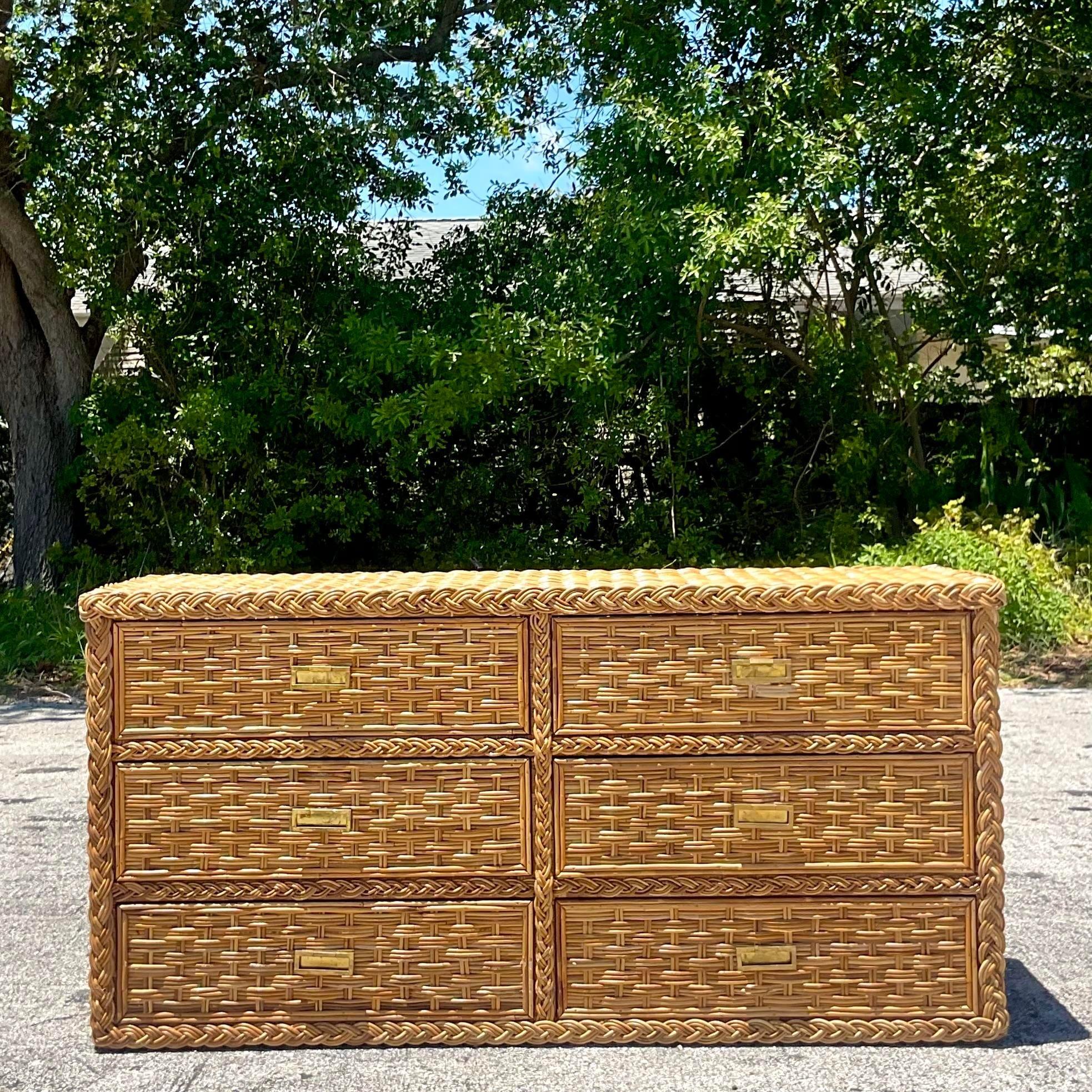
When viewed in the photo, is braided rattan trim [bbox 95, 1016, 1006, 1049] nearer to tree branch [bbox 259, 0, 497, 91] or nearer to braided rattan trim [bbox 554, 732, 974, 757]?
braided rattan trim [bbox 554, 732, 974, 757]

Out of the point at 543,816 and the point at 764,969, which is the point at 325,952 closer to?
the point at 543,816

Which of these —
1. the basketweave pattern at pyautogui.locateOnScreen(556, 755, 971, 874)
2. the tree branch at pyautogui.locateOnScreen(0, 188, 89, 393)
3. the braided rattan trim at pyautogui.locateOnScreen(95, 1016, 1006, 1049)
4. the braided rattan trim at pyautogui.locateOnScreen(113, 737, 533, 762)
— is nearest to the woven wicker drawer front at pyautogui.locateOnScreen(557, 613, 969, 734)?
the basketweave pattern at pyautogui.locateOnScreen(556, 755, 971, 874)

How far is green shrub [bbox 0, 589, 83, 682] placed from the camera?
34.0ft

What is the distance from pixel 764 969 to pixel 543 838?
0.66 m

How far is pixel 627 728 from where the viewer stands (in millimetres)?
3668

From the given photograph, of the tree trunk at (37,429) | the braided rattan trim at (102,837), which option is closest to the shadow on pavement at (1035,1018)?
the braided rattan trim at (102,837)

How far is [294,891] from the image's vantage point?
369 cm

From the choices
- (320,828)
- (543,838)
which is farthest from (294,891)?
(543,838)

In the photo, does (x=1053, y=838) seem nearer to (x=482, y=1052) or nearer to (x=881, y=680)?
(x=881, y=680)

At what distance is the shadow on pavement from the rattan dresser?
12 cm

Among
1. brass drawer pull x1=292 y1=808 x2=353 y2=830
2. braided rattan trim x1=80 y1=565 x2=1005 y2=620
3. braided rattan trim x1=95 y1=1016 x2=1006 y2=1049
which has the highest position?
braided rattan trim x1=80 y1=565 x2=1005 y2=620

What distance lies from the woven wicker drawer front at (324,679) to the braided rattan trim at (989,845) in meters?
1.17

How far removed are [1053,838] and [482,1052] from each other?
3.21 m

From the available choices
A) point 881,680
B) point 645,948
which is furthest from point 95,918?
point 881,680
